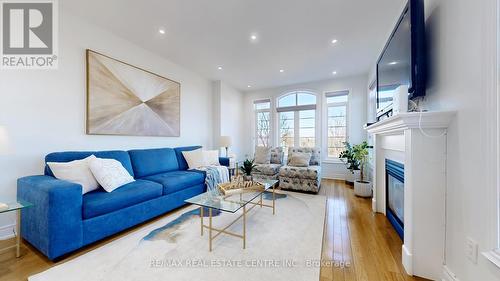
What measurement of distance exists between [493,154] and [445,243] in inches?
33.7

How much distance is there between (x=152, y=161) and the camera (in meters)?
3.20

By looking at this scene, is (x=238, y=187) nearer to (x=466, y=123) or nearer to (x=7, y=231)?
(x=466, y=123)

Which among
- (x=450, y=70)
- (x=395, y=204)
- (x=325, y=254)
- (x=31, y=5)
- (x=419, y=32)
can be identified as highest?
(x=31, y=5)

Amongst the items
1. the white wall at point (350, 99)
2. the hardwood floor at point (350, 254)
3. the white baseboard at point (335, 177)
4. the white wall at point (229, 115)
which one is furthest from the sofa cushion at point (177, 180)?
the white baseboard at point (335, 177)

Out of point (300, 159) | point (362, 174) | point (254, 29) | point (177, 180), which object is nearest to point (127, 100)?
point (177, 180)

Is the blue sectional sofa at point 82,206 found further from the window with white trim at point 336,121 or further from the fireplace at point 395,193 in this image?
the window with white trim at point 336,121

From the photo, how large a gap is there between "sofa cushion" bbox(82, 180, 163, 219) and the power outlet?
2925 millimetres

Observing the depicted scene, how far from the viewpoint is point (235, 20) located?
261 centimetres

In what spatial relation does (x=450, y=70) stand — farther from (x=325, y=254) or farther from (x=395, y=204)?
(x=325, y=254)

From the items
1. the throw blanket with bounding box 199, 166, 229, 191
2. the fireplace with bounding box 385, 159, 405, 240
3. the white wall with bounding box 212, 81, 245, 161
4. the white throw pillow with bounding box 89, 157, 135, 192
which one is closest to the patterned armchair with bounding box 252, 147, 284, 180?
the throw blanket with bounding box 199, 166, 229, 191

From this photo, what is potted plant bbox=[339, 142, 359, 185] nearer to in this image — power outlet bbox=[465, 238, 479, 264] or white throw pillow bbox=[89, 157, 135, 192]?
power outlet bbox=[465, 238, 479, 264]

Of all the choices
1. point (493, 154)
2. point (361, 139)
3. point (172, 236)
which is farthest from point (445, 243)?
point (361, 139)

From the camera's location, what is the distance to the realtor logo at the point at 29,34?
2.12 metres

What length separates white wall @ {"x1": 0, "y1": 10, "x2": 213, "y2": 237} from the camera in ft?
6.83
